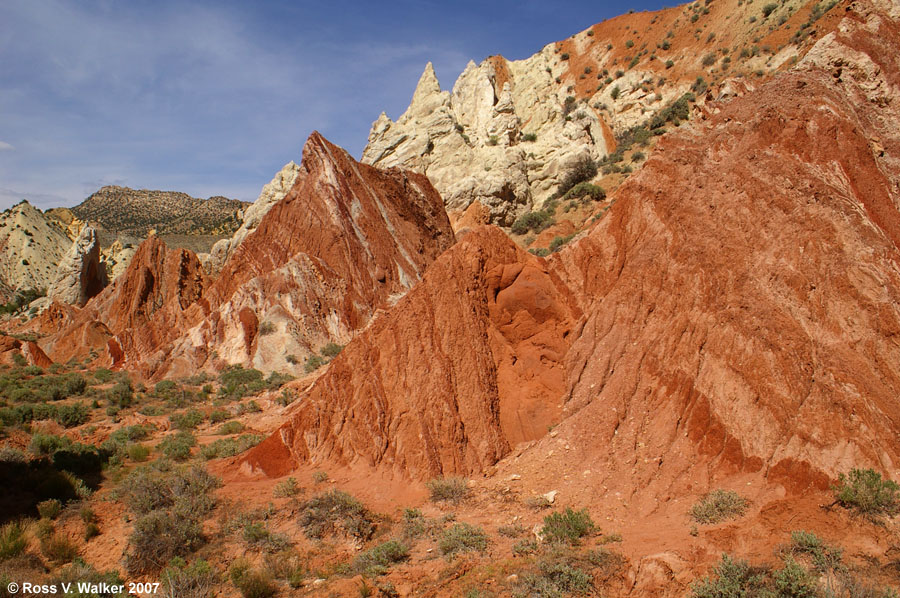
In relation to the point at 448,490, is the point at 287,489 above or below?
above

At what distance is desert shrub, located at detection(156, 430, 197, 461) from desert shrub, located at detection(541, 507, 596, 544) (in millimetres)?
10672

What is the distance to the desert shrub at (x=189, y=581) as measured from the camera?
21.7ft

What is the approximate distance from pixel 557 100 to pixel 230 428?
146 feet

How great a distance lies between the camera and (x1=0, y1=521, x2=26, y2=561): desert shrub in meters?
7.63

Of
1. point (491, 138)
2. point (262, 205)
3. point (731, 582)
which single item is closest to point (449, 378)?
point (731, 582)

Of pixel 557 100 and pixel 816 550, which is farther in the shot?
pixel 557 100

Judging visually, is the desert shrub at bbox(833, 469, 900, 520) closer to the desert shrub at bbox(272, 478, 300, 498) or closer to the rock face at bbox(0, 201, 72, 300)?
the desert shrub at bbox(272, 478, 300, 498)

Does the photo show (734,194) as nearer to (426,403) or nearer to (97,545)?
(426,403)

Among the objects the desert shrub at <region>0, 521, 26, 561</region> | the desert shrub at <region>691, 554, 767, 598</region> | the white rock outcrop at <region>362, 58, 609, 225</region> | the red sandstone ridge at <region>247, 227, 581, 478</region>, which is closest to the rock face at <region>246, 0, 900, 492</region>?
the red sandstone ridge at <region>247, 227, 581, 478</region>

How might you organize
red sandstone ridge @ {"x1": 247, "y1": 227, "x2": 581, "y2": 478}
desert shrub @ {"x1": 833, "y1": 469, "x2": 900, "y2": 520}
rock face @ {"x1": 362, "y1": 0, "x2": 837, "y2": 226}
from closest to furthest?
desert shrub @ {"x1": 833, "y1": 469, "x2": 900, "y2": 520} < red sandstone ridge @ {"x1": 247, "y1": 227, "x2": 581, "y2": 478} < rock face @ {"x1": 362, "y1": 0, "x2": 837, "y2": 226}

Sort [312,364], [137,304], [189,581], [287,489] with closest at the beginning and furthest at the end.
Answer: [189,581] < [287,489] < [312,364] < [137,304]

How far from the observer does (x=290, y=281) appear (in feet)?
88.4

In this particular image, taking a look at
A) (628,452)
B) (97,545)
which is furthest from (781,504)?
(97,545)

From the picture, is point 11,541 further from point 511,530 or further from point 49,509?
point 511,530
